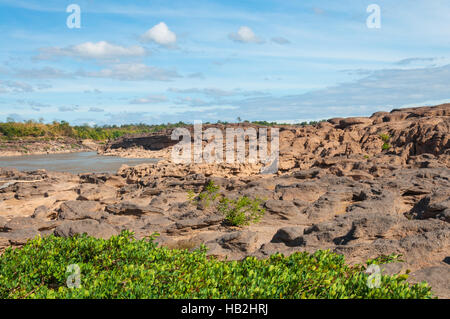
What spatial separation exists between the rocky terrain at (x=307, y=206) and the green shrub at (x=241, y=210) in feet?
0.69

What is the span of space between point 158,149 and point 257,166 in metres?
34.7

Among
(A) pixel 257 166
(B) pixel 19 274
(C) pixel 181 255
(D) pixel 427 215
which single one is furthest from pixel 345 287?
(A) pixel 257 166

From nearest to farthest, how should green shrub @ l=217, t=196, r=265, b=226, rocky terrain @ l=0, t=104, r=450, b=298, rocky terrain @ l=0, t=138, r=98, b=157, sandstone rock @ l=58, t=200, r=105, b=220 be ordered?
1. rocky terrain @ l=0, t=104, r=450, b=298
2. green shrub @ l=217, t=196, r=265, b=226
3. sandstone rock @ l=58, t=200, r=105, b=220
4. rocky terrain @ l=0, t=138, r=98, b=157

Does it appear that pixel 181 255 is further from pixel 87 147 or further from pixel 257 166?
pixel 87 147

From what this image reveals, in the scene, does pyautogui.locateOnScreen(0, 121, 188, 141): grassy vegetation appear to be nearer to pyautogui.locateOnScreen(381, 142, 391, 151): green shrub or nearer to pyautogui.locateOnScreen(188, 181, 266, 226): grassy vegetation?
pyautogui.locateOnScreen(381, 142, 391, 151): green shrub

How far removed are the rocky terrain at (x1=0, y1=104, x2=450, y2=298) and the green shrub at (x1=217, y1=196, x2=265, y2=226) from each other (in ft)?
0.69

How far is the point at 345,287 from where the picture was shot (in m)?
3.75

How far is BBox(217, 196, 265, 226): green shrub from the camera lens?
9.29m

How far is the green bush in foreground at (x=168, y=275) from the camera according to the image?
363cm

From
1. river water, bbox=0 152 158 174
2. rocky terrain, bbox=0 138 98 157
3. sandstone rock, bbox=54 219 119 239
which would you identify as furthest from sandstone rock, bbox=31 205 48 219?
rocky terrain, bbox=0 138 98 157

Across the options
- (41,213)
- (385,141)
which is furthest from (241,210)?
(385,141)

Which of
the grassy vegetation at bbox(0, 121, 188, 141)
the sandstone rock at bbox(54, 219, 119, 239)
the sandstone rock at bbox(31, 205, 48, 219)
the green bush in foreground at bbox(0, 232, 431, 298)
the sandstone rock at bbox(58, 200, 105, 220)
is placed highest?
the grassy vegetation at bbox(0, 121, 188, 141)

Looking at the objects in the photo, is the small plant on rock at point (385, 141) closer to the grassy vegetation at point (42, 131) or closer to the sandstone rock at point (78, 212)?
the sandstone rock at point (78, 212)

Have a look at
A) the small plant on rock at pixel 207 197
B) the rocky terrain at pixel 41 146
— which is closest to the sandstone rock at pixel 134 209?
the small plant on rock at pixel 207 197
